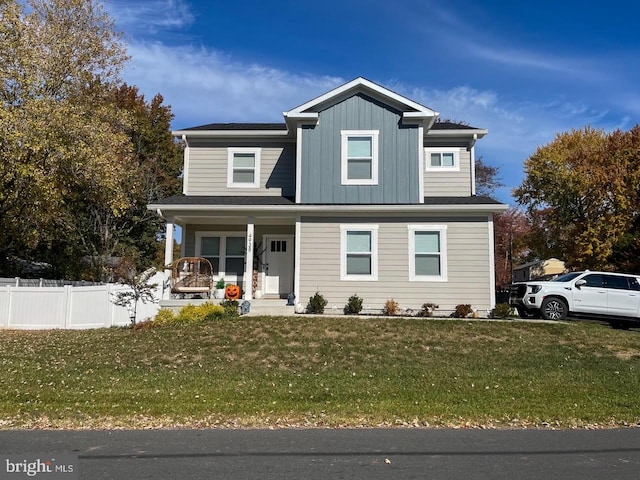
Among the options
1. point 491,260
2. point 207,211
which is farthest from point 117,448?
point 491,260

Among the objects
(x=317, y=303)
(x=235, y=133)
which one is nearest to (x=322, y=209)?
(x=317, y=303)

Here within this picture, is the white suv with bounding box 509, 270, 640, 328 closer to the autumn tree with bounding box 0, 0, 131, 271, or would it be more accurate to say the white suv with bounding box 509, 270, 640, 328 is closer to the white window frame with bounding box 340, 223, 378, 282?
the white window frame with bounding box 340, 223, 378, 282

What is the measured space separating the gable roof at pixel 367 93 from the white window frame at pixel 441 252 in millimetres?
3579

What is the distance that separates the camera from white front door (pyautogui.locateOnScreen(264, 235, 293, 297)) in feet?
62.3

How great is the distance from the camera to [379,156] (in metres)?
17.5

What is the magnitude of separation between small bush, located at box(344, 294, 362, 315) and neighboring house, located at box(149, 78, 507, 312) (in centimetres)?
34

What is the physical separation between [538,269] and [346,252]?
38.9 meters

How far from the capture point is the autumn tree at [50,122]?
1642cm

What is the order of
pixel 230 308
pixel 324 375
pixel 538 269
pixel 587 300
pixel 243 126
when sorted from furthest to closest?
pixel 538 269, pixel 243 126, pixel 587 300, pixel 230 308, pixel 324 375

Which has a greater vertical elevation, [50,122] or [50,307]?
[50,122]

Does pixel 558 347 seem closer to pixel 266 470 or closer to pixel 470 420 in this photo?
pixel 470 420


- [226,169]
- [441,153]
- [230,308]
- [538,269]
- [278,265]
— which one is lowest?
[230,308]

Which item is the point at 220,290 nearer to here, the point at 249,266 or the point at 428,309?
the point at 249,266

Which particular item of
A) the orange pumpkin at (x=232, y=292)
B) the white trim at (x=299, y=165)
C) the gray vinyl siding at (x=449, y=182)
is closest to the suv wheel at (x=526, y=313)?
the gray vinyl siding at (x=449, y=182)
